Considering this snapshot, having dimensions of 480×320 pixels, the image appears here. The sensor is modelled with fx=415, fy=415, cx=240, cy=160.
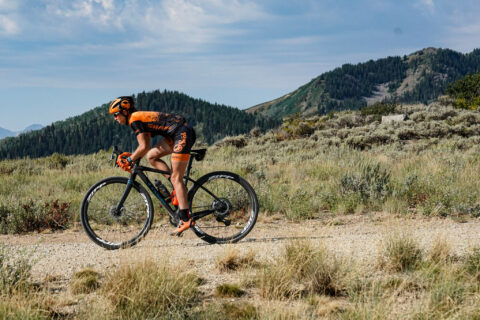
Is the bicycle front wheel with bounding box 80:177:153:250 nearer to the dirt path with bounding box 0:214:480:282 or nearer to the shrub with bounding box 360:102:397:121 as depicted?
the dirt path with bounding box 0:214:480:282

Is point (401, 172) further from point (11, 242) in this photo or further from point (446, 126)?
point (446, 126)

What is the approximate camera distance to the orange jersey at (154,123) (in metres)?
5.91

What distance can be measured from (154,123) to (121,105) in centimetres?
54

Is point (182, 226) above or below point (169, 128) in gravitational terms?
below

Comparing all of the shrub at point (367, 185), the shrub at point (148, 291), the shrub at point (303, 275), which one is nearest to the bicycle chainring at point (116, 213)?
the shrub at point (148, 291)

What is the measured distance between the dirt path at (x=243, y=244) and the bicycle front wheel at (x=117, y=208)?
0.19 m

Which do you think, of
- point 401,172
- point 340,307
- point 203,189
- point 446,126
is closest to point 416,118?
point 446,126

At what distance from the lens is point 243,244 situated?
20.5 feet

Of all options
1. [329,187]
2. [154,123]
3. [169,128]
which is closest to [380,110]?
[329,187]

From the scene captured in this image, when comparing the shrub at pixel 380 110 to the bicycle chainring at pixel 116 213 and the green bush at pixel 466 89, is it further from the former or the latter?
the bicycle chainring at pixel 116 213

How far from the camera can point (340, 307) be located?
3805 millimetres

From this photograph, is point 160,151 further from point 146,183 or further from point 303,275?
point 303,275

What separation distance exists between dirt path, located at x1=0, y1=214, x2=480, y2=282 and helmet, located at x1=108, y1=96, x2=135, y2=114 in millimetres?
1836

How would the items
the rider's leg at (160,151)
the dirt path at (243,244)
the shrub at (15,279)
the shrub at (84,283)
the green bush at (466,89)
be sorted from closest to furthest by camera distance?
1. the shrub at (15,279)
2. the shrub at (84,283)
3. the dirt path at (243,244)
4. the rider's leg at (160,151)
5. the green bush at (466,89)
